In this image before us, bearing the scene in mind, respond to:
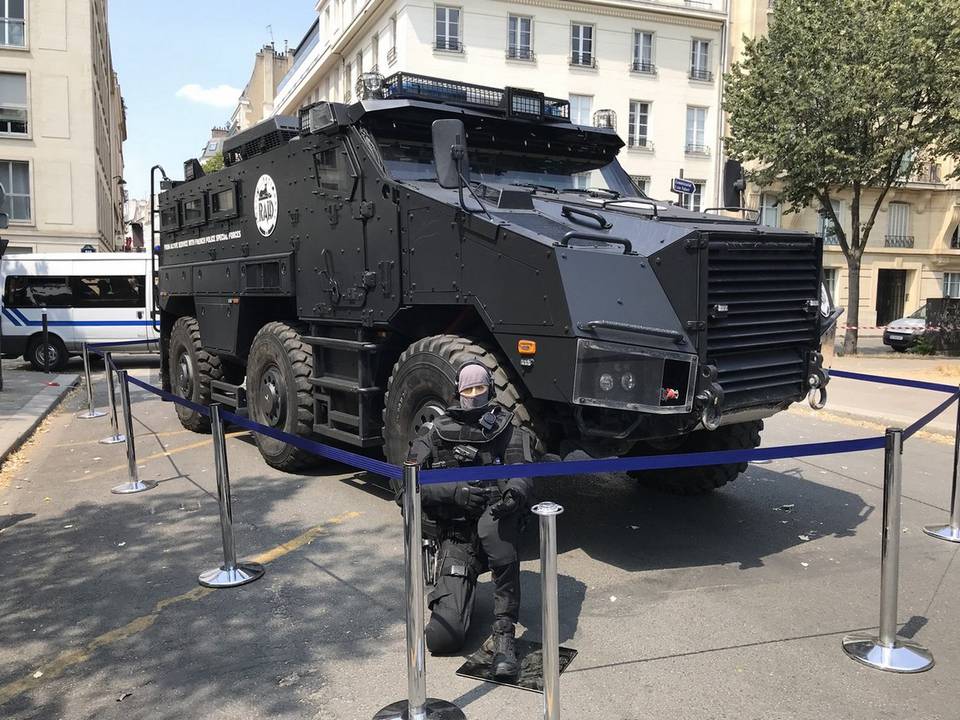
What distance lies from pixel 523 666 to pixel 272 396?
4182mm

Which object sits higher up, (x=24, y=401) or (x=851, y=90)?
(x=851, y=90)

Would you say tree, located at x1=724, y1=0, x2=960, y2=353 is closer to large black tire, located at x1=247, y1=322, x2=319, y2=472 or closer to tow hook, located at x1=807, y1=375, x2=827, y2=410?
tow hook, located at x1=807, y1=375, x2=827, y2=410

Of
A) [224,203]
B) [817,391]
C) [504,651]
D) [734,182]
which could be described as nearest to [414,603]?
[504,651]

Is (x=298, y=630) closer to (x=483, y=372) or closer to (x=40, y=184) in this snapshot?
(x=483, y=372)

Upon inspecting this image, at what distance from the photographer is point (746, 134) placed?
19.8m

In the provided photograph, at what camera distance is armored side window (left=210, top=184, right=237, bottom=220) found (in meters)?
8.11

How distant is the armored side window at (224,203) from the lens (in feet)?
26.6

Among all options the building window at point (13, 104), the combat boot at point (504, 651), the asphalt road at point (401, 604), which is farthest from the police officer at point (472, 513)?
the building window at point (13, 104)

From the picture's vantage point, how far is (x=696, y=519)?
5.98 meters

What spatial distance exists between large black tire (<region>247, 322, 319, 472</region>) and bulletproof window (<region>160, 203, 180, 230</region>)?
2.95 metres

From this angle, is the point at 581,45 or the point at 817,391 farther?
the point at 581,45

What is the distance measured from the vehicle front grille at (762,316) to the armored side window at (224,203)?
523 cm

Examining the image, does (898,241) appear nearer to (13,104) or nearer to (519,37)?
(519,37)

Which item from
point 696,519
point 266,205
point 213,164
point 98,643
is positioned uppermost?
point 213,164
